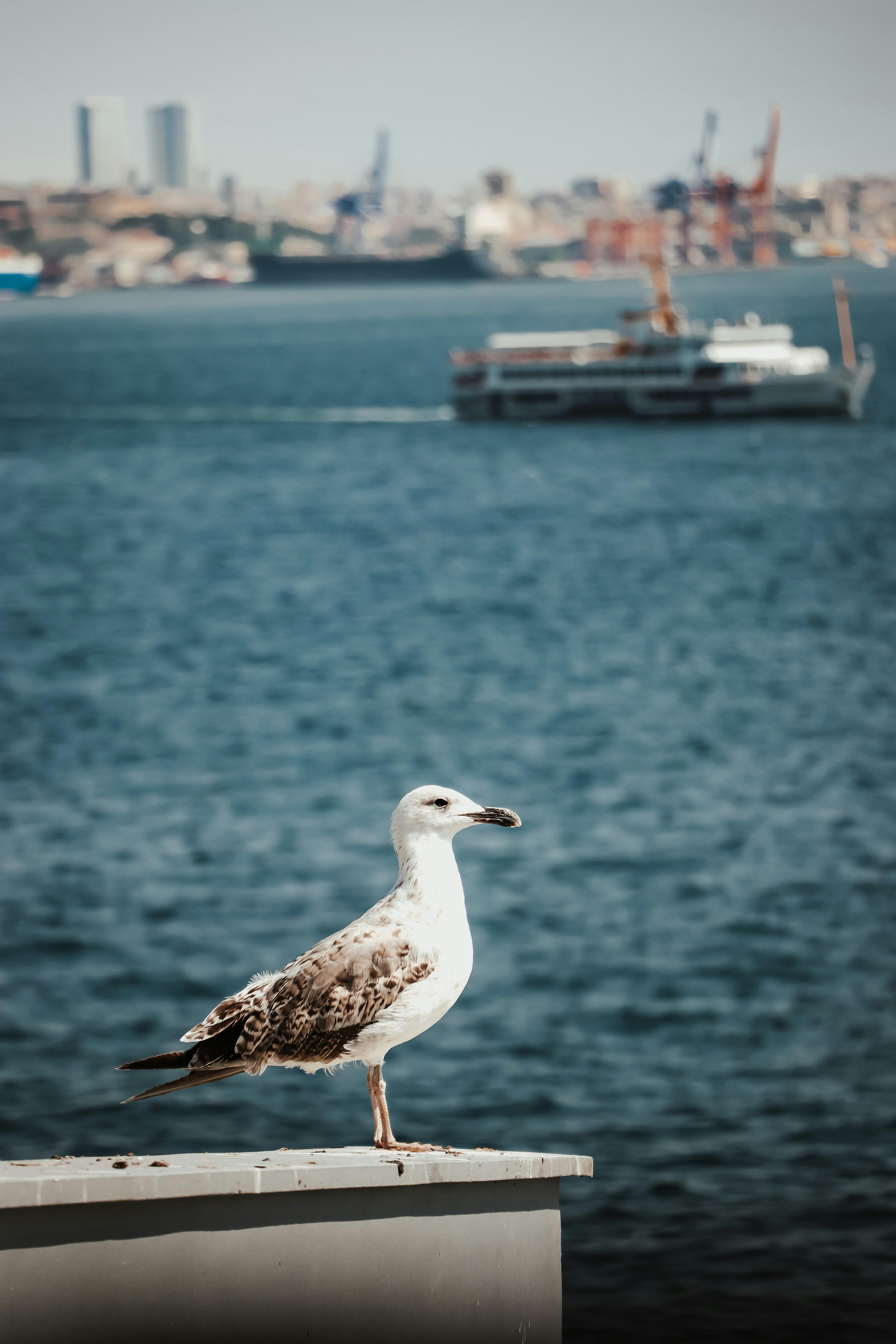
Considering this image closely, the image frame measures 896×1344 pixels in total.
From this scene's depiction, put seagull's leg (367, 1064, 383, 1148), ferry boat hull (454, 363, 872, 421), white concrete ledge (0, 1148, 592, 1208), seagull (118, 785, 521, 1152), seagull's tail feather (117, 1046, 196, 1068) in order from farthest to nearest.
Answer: ferry boat hull (454, 363, 872, 421)
seagull's leg (367, 1064, 383, 1148)
seagull (118, 785, 521, 1152)
white concrete ledge (0, 1148, 592, 1208)
seagull's tail feather (117, 1046, 196, 1068)

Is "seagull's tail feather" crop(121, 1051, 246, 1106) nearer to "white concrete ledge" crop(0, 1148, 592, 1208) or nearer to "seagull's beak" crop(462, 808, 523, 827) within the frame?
"white concrete ledge" crop(0, 1148, 592, 1208)

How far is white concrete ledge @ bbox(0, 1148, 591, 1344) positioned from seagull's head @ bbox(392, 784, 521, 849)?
49.5 inches

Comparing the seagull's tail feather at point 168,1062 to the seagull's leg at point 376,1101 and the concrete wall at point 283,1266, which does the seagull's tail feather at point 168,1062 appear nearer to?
the concrete wall at point 283,1266

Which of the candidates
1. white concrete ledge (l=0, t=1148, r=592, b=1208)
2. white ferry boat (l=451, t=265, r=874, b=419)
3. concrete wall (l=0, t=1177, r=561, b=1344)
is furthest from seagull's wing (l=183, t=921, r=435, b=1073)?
white ferry boat (l=451, t=265, r=874, b=419)

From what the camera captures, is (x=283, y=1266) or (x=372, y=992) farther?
(x=283, y=1266)

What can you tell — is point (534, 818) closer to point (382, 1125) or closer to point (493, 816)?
point (382, 1125)

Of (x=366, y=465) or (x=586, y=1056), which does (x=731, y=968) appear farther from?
(x=366, y=465)

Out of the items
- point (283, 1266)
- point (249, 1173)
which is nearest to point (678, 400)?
point (283, 1266)

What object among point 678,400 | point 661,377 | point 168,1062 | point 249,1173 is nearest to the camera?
point 168,1062

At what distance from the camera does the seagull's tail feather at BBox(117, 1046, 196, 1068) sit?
5711 mm

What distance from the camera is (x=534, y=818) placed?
132 ft

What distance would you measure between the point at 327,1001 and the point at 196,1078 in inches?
21.0

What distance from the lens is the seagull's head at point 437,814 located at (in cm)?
582

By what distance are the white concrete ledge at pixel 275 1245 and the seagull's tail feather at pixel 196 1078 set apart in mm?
324
